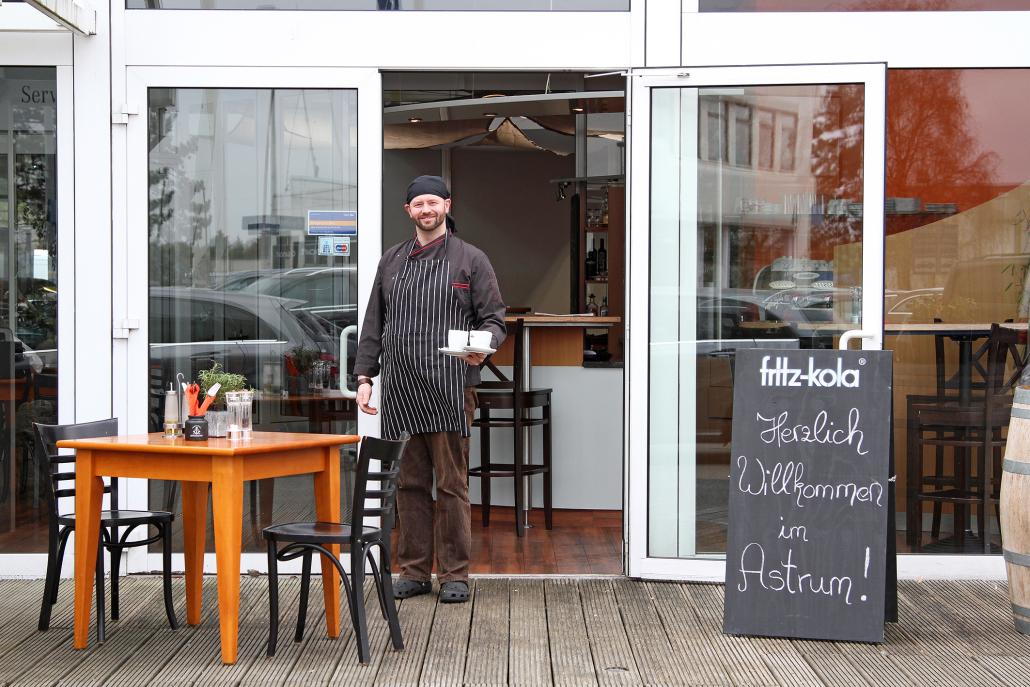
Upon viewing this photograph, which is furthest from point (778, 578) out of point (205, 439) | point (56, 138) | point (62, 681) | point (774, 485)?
point (56, 138)

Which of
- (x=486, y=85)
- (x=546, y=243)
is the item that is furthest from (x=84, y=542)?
(x=546, y=243)

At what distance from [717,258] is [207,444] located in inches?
90.5

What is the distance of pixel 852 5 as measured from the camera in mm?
5152

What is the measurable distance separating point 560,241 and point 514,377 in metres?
5.17

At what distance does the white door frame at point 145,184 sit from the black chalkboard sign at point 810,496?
1757mm

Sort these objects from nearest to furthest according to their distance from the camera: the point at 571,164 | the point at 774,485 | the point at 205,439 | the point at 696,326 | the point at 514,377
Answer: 1. the point at 205,439
2. the point at 774,485
3. the point at 696,326
4. the point at 514,377
5. the point at 571,164

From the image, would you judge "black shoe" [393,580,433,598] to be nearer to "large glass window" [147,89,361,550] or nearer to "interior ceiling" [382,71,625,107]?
"large glass window" [147,89,361,550]

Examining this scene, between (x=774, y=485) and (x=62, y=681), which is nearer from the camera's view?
(x=62, y=681)

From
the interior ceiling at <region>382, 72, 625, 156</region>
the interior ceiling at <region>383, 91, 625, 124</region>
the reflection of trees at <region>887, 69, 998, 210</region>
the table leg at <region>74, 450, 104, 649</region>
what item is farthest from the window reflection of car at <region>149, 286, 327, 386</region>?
the interior ceiling at <region>383, 91, 625, 124</region>

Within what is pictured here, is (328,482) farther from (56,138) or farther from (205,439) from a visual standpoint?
(56,138)

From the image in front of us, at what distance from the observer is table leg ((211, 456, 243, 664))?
3.79 m

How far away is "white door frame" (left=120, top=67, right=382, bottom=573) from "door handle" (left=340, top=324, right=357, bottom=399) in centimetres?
14

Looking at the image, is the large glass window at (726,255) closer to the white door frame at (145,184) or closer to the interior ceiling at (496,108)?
the white door frame at (145,184)

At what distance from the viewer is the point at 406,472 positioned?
4.86 m
